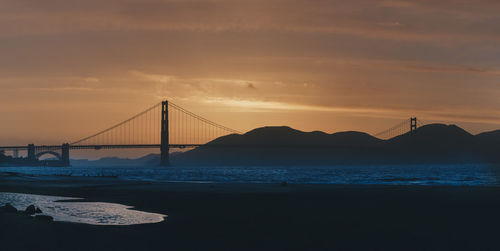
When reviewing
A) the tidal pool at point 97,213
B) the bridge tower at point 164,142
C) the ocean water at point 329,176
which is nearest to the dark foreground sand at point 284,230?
the tidal pool at point 97,213

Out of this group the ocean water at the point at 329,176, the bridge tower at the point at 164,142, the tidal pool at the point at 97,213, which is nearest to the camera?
the tidal pool at the point at 97,213

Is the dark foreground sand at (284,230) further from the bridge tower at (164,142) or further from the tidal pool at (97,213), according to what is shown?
the bridge tower at (164,142)

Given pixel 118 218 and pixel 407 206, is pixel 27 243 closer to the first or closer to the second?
pixel 118 218

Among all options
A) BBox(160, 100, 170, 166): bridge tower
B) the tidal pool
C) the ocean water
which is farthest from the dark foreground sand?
BBox(160, 100, 170, 166): bridge tower

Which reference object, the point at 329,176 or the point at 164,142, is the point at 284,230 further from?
the point at 164,142

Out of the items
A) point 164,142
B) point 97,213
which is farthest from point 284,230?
point 164,142

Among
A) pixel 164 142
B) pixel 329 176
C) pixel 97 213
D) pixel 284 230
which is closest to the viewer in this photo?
pixel 284 230

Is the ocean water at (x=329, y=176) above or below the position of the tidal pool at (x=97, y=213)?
below

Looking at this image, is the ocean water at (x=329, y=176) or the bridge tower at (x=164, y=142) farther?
the bridge tower at (x=164, y=142)

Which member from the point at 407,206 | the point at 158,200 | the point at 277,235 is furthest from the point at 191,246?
the point at 158,200

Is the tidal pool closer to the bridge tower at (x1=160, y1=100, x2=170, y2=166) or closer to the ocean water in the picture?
the ocean water

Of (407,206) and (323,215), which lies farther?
(407,206)
